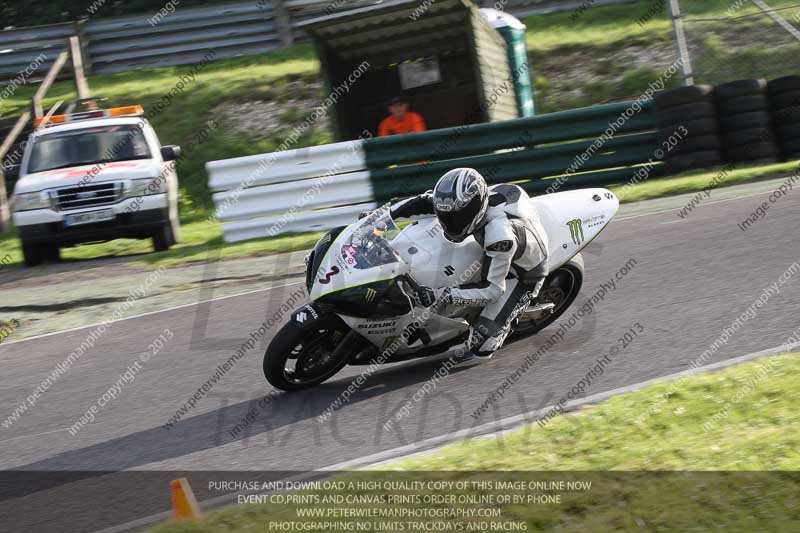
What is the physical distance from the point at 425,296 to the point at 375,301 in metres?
0.33

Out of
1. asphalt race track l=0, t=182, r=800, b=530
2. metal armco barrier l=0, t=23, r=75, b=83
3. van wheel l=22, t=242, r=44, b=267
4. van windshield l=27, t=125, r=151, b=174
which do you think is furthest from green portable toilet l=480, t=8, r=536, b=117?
metal armco barrier l=0, t=23, r=75, b=83

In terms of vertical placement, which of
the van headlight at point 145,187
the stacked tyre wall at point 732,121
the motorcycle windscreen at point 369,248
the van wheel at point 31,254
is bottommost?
the stacked tyre wall at point 732,121

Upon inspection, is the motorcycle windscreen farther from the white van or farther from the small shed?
the small shed

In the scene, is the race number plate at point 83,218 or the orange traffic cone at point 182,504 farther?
the race number plate at point 83,218

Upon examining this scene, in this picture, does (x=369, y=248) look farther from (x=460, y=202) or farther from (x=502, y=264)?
(x=502, y=264)

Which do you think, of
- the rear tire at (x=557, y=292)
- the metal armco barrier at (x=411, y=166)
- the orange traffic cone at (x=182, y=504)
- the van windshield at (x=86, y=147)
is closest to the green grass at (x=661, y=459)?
the orange traffic cone at (x=182, y=504)

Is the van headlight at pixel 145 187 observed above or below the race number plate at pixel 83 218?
above

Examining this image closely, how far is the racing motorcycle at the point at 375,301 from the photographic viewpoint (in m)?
6.40

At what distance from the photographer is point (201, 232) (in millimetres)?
Answer: 14727

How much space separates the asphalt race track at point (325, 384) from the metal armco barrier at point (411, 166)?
359 cm

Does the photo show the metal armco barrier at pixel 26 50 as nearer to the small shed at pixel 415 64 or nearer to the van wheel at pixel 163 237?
the small shed at pixel 415 64

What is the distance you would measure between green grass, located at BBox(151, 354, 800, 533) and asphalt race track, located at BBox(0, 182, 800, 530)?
0.59 m

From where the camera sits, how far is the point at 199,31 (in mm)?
23000

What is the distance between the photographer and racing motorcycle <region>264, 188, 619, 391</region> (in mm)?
6398
